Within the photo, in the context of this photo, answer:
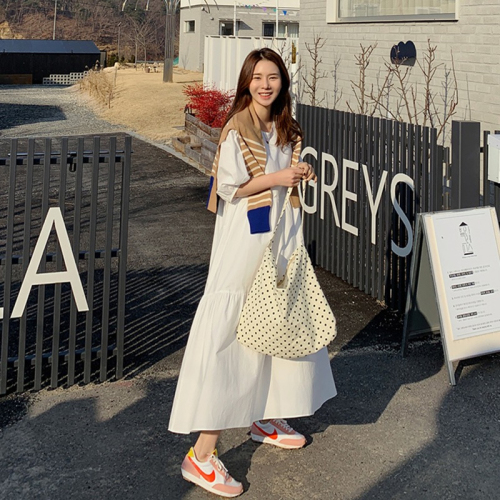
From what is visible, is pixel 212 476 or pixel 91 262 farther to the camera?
pixel 91 262

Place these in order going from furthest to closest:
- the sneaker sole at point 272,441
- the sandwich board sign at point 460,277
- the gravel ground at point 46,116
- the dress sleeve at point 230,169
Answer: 1. the gravel ground at point 46,116
2. the sandwich board sign at point 460,277
3. the sneaker sole at point 272,441
4. the dress sleeve at point 230,169

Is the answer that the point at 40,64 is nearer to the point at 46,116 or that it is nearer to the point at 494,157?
the point at 46,116

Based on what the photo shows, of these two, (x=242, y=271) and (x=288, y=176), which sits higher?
(x=288, y=176)

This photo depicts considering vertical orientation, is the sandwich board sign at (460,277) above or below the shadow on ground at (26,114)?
below

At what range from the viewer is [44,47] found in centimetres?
4691

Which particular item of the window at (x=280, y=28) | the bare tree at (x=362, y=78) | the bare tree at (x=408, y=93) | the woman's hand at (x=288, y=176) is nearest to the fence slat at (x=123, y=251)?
the woman's hand at (x=288, y=176)

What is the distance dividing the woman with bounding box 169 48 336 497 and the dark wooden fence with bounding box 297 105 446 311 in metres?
2.32

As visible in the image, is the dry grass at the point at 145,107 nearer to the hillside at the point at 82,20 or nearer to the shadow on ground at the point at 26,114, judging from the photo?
the shadow on ground at the point at 26,114

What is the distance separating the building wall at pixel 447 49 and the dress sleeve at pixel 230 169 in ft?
21.6

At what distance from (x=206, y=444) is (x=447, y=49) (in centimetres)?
802

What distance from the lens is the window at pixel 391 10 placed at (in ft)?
34.4

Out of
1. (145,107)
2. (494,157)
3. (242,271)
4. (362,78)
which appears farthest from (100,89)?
(242,271)

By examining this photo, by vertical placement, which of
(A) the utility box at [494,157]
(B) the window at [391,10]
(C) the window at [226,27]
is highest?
(C) the window at [226,27]

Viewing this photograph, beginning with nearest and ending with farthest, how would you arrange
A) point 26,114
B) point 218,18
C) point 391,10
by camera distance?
point 391,10, point 26,114, point 218,18
